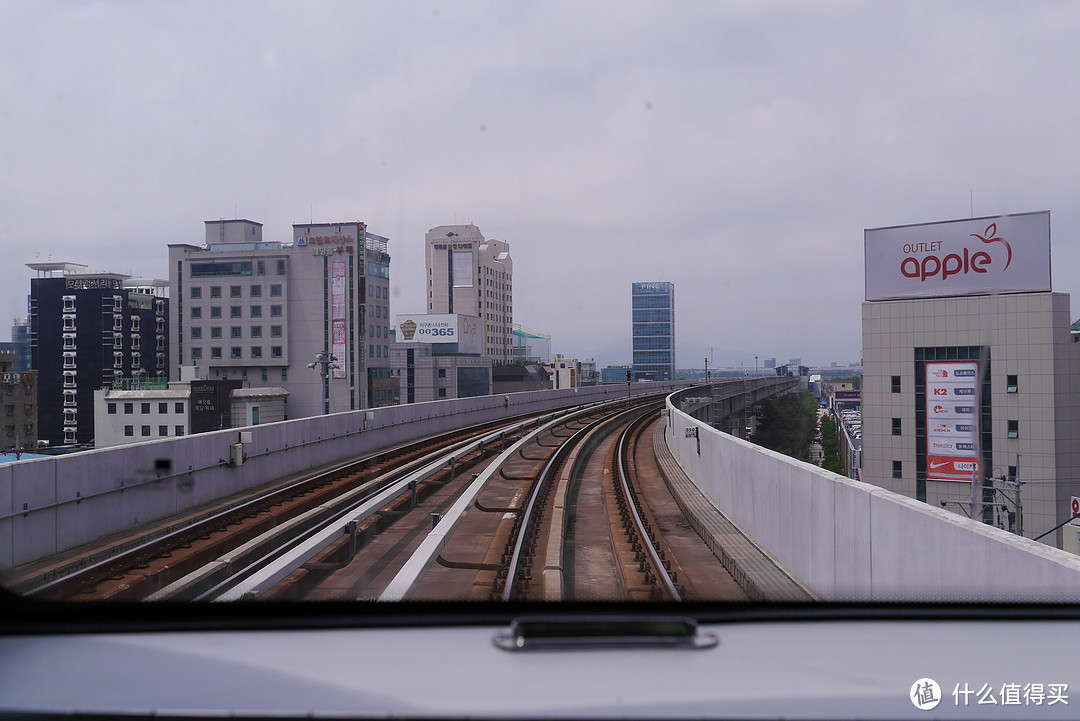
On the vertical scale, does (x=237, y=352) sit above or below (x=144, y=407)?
above

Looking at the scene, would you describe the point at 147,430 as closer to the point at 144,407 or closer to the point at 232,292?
the point at 144,407

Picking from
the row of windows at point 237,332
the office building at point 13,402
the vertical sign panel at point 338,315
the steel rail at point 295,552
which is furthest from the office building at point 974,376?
the vertical sign panel at point 338,315

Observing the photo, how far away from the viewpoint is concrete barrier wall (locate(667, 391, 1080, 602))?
317 cm

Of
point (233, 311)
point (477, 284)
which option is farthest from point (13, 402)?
point (477, 284)

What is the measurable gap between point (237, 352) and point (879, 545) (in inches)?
1103

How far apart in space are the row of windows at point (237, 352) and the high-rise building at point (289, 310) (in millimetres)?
57

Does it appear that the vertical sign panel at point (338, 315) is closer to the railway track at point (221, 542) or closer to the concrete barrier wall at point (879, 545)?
the railway track at point (221, 542)

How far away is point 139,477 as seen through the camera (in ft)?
29.2

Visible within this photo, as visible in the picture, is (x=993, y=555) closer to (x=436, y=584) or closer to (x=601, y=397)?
(x=436, y=584)

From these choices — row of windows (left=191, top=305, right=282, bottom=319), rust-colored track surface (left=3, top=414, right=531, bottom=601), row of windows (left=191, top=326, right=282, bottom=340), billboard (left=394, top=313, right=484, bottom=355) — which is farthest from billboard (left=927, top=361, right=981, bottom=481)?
billboard (left=394, top=313, right=484, bottom=355)

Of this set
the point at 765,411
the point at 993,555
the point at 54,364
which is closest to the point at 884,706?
the point at 993,555

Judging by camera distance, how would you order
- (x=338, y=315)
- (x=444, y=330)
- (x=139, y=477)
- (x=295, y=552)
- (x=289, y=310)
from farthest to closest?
(x=444, y=330)
(x=338, y=315)
(x=289, y=310)
(x=139, y=477)
(x=295, y=552)

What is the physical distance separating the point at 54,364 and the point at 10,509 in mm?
30781

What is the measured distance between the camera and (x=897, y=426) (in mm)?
19312
